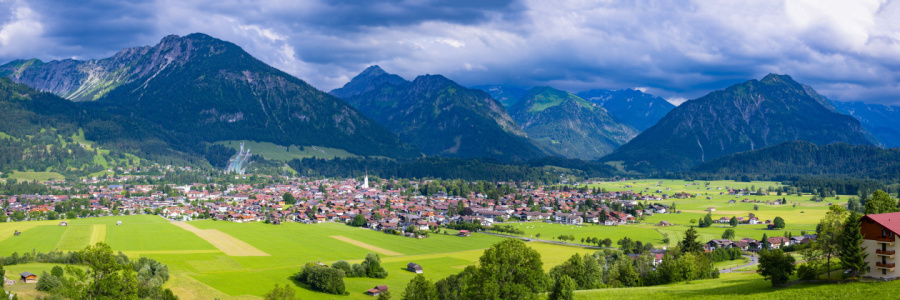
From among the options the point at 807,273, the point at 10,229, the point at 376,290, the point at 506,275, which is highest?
the point at 807,273

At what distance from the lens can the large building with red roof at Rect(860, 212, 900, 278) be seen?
34.8 metres

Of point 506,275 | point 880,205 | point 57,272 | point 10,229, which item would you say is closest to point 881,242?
point 880,205

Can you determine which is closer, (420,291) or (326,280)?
(420,291)

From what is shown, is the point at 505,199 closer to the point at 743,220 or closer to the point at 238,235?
the point at 743,220

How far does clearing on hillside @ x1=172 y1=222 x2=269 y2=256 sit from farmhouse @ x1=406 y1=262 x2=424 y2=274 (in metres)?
21.0

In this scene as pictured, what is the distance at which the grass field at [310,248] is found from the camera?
4347 cm

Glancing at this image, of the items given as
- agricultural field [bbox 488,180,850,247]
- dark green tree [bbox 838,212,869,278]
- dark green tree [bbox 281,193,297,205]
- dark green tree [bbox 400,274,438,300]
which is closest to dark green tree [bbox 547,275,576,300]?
dark green tree [bbox 400,274,438,300]

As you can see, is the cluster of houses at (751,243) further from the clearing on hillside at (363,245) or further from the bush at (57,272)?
the bush at (57,272)

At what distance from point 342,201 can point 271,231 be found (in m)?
60.8

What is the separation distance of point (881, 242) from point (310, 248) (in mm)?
71512

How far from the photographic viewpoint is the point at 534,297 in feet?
120

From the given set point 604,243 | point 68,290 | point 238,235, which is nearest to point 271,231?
point 238,235

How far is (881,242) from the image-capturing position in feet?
115

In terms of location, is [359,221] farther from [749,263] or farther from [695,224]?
[749,263]
